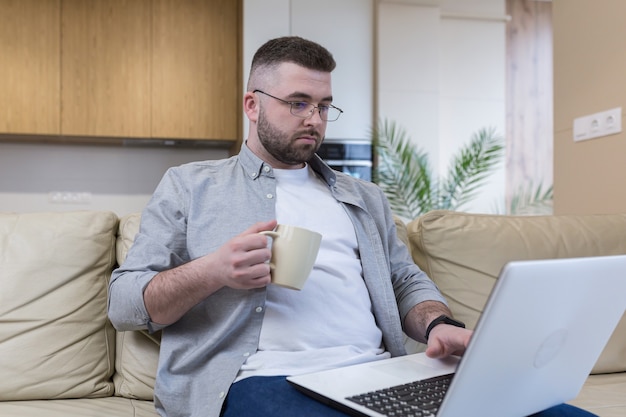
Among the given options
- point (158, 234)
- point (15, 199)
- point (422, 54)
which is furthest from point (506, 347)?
point (15, 199)

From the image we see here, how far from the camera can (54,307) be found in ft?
4.78

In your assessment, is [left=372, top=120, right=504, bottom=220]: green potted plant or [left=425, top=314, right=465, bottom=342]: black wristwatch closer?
[left=425, top=314, right=465, bottom=342]: black wristwatch

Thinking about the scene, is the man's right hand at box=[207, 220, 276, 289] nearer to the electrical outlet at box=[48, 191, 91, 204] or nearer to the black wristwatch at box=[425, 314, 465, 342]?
the black wristwatch at box=[425, 314, 465, 342]

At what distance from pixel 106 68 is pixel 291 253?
11.5 feet

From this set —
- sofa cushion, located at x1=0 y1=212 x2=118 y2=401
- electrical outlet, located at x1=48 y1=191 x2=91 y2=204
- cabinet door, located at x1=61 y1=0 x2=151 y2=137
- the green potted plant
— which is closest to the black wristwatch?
sofa cushion, located at x1=0 y1=212 x2=118 y2=401

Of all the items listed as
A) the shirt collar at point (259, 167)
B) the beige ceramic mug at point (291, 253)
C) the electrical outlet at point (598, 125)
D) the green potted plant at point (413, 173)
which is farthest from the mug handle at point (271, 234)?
the green potted plant at point (413, 173)

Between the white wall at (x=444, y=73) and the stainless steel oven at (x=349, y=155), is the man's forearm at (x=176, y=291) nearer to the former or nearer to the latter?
the stainless steel oven at (x=349, y=155)

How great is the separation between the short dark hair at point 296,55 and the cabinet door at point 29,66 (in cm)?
300

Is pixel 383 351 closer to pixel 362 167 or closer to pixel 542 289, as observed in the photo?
pixel 542 289

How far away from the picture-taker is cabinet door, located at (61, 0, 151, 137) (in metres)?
4.10

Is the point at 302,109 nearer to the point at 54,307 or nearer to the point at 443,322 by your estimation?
the point at 443,322

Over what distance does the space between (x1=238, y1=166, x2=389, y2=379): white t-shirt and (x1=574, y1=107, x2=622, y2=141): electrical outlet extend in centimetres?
159

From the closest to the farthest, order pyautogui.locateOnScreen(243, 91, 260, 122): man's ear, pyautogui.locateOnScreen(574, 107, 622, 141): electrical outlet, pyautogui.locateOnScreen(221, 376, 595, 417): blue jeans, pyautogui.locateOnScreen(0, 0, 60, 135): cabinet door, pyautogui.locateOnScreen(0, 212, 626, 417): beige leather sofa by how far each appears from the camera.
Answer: pyautogui.locateOnScreen(221, 376, 595, 417): blue jeans, pyautogui.locateOnScreen(0, 212, 626, 417): beige leather sofa, pyautogui.locateOnScreen(243, 91, 260, 122): man's ear, pyautogui.locateOnScreen(574, 107, 622, 141): electrical outlet, pyautogui.locateOnScreen(0, 0, 60, 135): cabinet door

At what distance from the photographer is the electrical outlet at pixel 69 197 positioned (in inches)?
173
